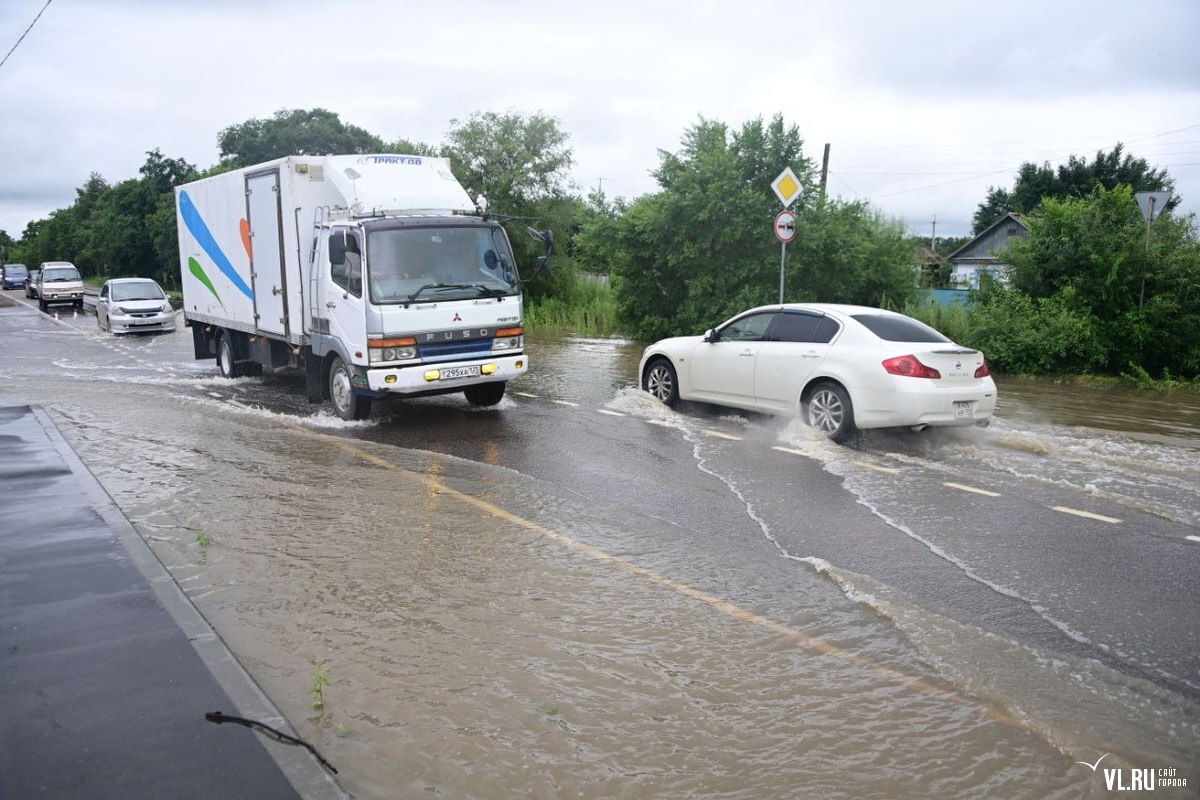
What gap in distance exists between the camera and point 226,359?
53.1 feet

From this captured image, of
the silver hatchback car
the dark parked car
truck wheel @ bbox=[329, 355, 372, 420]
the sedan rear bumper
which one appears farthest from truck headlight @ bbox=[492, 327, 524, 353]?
the dark parked car

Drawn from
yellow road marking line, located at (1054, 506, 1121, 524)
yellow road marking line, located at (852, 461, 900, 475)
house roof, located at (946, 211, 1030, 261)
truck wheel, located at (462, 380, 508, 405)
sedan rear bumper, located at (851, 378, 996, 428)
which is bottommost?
yellow road marking line, located at (1054, 506, 1121, 524)

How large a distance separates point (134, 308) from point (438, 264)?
62.4ft

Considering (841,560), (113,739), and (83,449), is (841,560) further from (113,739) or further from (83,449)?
(83,449)

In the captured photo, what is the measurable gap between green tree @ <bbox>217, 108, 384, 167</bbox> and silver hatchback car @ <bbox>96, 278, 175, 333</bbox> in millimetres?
36235

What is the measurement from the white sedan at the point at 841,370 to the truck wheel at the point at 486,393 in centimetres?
258

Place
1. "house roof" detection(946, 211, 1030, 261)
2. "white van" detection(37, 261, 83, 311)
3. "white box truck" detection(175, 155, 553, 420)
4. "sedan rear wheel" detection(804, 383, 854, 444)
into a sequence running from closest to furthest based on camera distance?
"sedan rear wheel" detection(804, 383, 854, 444)
"white box truck" detection(175, 155, 553, 420)
"white van" detection(37, 261, 83, 311)
"house roof" detection(946, 211, 1030, 261)

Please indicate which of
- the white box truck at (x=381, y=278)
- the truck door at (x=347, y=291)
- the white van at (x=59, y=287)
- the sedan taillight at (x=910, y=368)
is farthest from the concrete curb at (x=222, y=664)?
the white van at (x=59, y=287)

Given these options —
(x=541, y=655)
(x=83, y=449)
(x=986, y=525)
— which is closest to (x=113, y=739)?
(x=541, y=655)

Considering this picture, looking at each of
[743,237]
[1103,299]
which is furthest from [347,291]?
[1103,299]

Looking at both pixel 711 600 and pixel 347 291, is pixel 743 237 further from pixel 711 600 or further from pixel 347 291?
pixel 711 600

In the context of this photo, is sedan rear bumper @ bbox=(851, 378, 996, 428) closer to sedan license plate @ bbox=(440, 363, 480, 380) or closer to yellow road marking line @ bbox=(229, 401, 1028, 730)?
yellow road marking line @ bbox=(229, 401, 1028, 730)

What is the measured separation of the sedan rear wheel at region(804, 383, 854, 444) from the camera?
9.98 metres

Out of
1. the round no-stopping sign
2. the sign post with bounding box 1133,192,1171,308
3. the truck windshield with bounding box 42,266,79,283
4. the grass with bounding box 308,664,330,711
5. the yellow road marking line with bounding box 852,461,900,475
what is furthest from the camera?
the truck windshield with bounding box 42,266,79,283
